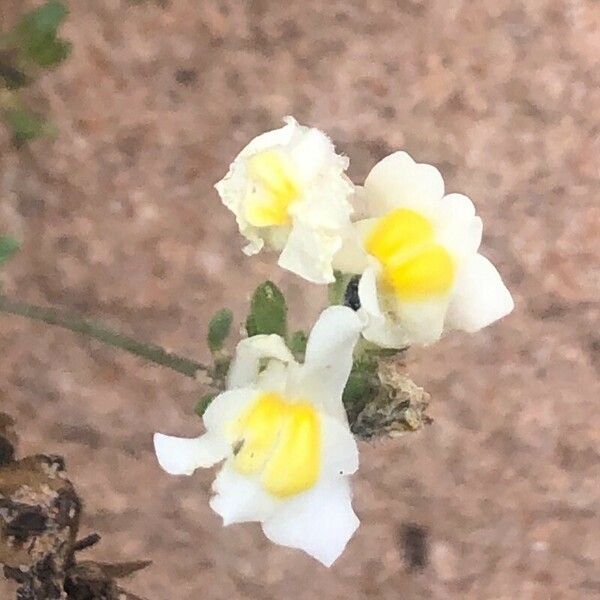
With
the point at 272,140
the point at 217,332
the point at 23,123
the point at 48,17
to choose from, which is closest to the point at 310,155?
the point at 272,140

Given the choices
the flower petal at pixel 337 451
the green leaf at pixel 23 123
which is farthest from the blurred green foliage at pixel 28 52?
the flower petal at pixel 337 451

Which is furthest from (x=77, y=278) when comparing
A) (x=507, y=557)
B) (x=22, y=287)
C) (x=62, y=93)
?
(x=507, y=557)

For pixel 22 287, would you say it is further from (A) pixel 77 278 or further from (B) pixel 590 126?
(B) pixel 590 126

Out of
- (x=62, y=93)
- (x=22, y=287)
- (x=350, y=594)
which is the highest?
(x=62, y=93)

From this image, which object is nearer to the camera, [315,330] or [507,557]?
[315,330]

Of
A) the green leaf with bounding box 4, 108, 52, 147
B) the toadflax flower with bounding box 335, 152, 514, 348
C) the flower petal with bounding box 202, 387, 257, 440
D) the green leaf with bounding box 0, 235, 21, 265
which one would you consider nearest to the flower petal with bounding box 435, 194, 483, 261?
the toadflax flower with bounding box 335, 152, 514, 348

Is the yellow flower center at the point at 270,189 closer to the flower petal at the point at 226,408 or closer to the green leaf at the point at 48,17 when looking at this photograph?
the flower petal at the point at 226,408
